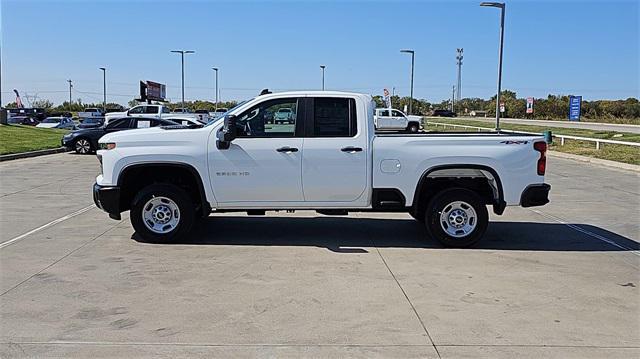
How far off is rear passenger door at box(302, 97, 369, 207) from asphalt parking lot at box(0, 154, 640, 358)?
0.73m

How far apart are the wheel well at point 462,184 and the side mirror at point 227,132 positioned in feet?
8.09

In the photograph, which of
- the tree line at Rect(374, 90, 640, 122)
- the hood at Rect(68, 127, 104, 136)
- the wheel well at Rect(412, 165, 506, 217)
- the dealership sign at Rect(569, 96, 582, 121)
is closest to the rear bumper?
the wheel well at Rect(412, 165, 506, 217)

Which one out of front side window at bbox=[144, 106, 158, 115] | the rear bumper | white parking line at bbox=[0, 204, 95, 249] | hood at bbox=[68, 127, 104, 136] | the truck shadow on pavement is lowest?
white parking line at bbox=[0, 204, 95, 249]

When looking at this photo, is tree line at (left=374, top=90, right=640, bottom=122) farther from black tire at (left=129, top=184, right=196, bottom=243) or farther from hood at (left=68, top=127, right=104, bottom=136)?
black tire at (left=129, top=184, right=196, bottom=243)

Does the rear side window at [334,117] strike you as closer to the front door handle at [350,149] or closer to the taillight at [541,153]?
the front door handle at [350,149]

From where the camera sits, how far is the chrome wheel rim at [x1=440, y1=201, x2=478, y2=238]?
8.34 meters

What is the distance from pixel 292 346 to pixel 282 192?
3.55 metres

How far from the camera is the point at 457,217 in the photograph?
27.4 feet

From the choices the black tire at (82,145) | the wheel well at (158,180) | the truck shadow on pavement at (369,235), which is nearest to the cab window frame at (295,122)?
the wheel well at (158,180)

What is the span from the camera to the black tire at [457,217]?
828cm

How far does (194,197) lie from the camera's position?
857 centimetres

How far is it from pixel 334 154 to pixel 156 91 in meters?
69.0

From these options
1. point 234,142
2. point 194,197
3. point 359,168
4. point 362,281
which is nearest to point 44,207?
point 194,197

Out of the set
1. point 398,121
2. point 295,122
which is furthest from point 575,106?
point 295,122
